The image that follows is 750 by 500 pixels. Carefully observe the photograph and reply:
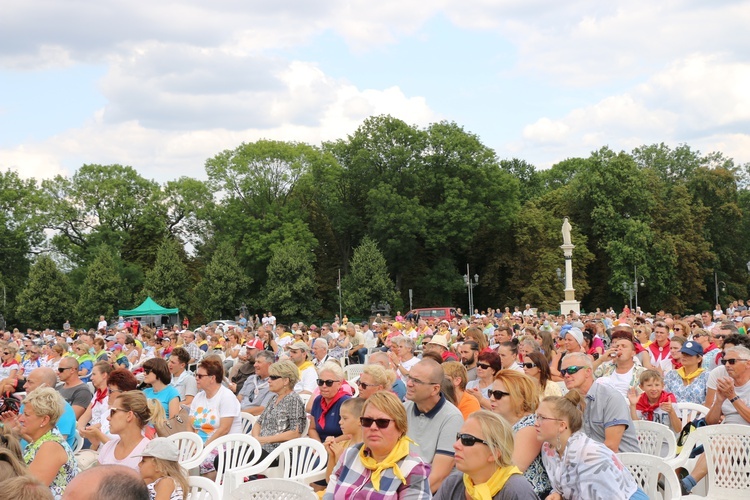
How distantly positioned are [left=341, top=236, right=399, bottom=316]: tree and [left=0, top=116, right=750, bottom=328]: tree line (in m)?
0.11

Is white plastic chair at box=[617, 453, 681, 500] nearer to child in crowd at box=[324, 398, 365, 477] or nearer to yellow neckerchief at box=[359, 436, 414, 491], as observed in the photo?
child in crowd at box=[324, 398, 365, 477]

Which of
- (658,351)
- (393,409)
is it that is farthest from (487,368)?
(658,351)

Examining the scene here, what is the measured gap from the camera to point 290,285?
2137 inches

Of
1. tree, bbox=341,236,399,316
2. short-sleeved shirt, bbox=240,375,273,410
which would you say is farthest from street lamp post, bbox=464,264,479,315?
short-sleeved shirt, bbox=240,375,273,410

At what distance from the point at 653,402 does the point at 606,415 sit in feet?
6.72

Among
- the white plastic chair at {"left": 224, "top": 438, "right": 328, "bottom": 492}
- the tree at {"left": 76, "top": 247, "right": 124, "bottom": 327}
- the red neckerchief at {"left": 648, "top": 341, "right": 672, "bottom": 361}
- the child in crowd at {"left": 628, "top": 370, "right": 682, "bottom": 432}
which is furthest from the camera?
the tree at {"left": 76, "top": 247, "right": 124, "bottom": 327}

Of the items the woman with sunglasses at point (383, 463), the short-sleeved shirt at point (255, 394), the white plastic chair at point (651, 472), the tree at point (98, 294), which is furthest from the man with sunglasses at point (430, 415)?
the tree at point (98, 294)

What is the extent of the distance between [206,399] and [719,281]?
190ft

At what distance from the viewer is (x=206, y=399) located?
8.39m

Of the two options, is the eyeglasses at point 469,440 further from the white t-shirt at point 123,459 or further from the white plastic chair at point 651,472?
the white t-shirt at point 123,459

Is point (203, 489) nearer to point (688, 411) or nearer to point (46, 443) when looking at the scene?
point (46, 443)

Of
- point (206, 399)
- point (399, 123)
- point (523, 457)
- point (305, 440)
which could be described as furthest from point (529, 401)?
point (399, 123)

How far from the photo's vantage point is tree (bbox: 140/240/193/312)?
188 ft

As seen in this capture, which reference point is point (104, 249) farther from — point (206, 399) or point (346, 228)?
point (206, 399)
